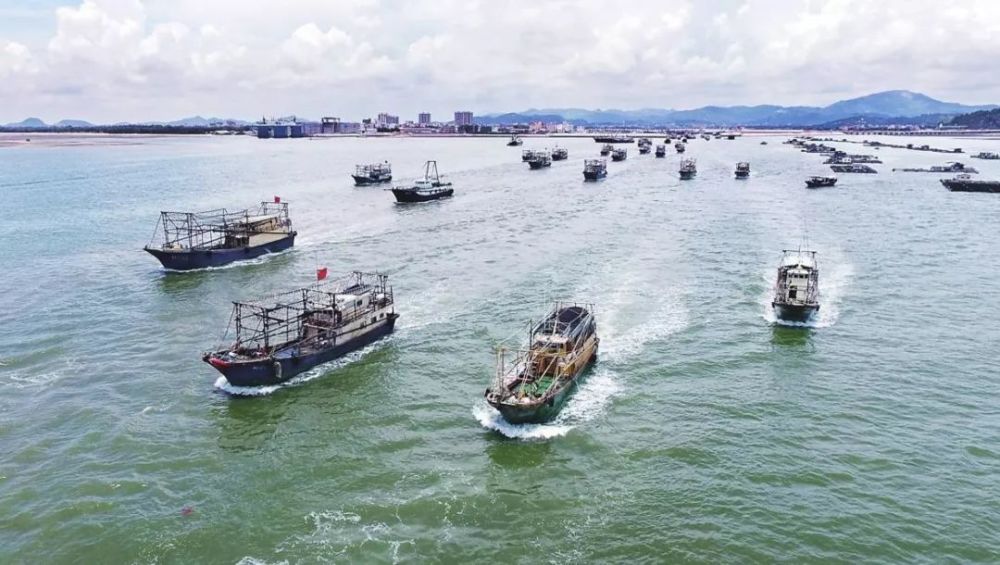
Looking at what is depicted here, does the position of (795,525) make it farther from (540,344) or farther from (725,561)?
(540,344)

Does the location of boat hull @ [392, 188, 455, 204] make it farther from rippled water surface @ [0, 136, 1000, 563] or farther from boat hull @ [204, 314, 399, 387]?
boat hull @ [204, 314, 399, 387]

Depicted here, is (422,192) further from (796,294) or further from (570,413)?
(570,413)

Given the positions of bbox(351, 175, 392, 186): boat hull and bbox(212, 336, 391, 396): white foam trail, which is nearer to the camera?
bbox(212, 336, 391, 396): white foam trail

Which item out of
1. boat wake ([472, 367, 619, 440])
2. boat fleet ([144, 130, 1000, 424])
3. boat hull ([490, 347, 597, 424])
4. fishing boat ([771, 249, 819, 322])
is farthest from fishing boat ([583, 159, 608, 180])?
boat hull ([490, 347, 597, 424])

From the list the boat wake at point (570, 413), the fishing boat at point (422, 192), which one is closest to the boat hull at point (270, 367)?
the boat wake at point (570, 413)

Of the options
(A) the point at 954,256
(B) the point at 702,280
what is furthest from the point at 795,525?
(A) the point at 954,256

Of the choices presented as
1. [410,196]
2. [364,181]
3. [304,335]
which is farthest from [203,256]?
[364,181]
